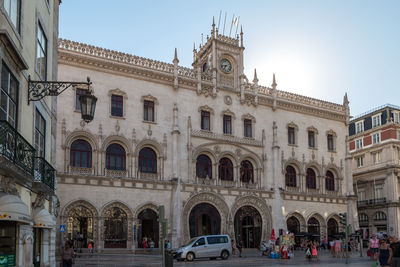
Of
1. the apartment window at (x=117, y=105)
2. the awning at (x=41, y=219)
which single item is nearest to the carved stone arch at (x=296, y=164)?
the apartment window at (x=117, y=105)

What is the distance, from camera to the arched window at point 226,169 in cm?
3984

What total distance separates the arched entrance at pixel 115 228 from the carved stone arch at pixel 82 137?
4.76 meters

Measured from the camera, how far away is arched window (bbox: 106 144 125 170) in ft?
114

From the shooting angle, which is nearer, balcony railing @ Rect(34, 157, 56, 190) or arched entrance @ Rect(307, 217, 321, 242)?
balcony railing @ Rect(34, 157, 56, 190)

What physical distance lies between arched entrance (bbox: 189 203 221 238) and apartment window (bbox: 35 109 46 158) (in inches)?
869

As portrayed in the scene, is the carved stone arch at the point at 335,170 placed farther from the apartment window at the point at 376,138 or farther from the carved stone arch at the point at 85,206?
the carved stone arch at the point at 85,206

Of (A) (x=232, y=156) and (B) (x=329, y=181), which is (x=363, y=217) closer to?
(B) (x=329, y=181)

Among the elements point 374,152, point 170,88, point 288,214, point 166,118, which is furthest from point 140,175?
point 374,152

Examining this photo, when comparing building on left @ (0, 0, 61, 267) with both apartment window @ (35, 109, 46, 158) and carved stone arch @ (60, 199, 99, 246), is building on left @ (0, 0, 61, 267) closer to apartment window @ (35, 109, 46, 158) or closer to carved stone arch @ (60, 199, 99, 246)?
apartment window @ (35, 109, 46, 158)

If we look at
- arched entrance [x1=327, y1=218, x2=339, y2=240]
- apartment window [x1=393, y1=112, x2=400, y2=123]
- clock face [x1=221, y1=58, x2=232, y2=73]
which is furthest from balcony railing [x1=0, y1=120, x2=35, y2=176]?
apartment window [x1=393, y1=112, x2=400, y2=123]

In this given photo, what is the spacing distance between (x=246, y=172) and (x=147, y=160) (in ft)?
31.6

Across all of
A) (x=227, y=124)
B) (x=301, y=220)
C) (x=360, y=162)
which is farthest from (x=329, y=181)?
(x=360, y=162)

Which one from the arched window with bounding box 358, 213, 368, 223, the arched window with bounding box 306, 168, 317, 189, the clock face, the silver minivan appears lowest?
the silver minivan

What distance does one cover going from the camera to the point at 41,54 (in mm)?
16703
